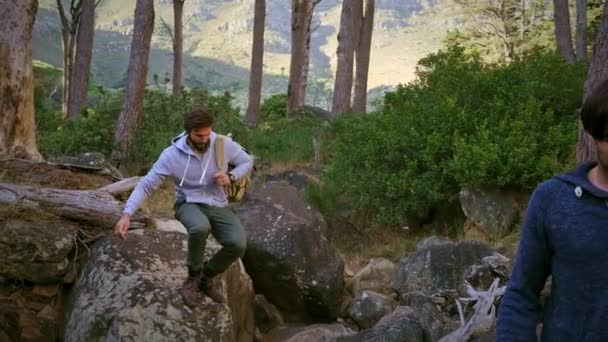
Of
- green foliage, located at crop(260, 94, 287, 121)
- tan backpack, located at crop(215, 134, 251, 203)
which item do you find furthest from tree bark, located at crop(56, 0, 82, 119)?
tan backpack, located at crop(215, 134, 251, 203)

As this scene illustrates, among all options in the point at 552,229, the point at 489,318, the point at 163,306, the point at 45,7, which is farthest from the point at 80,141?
the point at 45,7

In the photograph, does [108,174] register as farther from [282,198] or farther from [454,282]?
[454,282]

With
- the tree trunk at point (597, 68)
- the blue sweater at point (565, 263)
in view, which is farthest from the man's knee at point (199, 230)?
the tree trunk at point (597, 68)

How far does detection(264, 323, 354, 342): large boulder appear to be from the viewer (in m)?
7.18

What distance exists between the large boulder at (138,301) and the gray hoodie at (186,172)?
3.51 feet

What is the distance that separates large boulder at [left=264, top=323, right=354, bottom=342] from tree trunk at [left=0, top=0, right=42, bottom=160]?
413 cm

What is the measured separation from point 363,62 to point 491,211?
459 inches

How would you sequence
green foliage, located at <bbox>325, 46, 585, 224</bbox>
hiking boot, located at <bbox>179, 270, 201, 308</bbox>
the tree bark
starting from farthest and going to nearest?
the tree bark → green foliage, located at <bbox>325, 46, 585, 224</bbox> → hiking boot, located at <bbox>179, 270, 201, 308</bbox>

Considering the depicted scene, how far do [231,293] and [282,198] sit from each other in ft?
7.57

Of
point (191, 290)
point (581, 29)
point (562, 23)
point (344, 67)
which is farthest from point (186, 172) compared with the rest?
point (581, 29)

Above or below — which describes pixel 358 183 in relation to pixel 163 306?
above

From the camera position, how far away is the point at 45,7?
112188 millimetres

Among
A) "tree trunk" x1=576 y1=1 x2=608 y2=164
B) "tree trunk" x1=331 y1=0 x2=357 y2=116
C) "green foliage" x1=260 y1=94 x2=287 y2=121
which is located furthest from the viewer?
"green foliage" x1=260 y1=94 x2=287 y2=121

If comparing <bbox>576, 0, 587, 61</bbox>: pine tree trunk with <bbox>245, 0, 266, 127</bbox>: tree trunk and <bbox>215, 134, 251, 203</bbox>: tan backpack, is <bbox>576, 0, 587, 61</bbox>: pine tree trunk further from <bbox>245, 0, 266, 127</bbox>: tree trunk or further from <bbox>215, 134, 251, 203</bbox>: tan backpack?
<bbox>215, 134, 251, 203</bbox>: tan backpack
